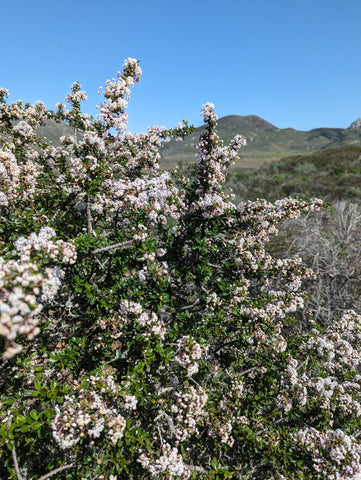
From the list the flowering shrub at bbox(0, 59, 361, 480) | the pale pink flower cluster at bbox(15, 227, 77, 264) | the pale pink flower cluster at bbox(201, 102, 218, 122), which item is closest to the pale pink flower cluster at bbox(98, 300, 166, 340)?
the flowering shrub at bbox(0, 59, 361, 480)

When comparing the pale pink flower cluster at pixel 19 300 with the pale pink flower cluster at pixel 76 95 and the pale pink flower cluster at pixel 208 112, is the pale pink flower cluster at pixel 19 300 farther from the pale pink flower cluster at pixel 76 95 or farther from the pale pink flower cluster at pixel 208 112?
the pale pink flower cluster at pixel 76 95

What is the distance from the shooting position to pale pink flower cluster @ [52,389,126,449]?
2.08m

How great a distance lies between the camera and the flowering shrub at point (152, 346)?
2.42 m

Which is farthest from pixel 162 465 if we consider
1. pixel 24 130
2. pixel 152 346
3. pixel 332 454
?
pixel 24 130

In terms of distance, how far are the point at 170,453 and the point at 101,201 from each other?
305 cm

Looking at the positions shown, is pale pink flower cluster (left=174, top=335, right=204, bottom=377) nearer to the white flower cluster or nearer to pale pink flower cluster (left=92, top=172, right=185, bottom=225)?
pale pink flower cluster (left=92, top=172, right=185, bottom=225)

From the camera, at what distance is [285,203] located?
4.19 meters

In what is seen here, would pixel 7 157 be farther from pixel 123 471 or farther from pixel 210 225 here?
pixel 123 471

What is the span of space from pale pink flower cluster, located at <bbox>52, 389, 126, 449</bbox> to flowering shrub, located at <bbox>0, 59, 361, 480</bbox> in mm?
14

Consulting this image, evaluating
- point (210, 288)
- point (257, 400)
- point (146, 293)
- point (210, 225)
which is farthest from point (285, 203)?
point (257, 400)

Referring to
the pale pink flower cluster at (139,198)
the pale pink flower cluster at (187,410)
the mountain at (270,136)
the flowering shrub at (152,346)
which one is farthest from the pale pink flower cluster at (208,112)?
the mountain at (270,136)

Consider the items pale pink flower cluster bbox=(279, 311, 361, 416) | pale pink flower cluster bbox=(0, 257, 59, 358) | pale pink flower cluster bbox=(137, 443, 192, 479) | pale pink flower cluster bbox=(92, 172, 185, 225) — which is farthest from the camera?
pale pink flower cluster bbox=(279, 311, 361, 416)

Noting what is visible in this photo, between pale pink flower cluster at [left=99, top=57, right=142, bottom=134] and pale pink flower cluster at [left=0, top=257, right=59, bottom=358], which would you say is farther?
pale pink flower cluster at [left=99, top=57, right=142, bottom=134]

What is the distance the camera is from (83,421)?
2117 mm
